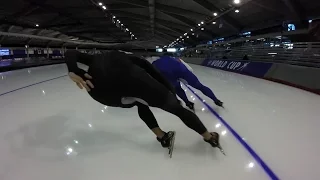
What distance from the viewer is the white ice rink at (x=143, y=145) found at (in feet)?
5.32

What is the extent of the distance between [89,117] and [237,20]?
67.9ft

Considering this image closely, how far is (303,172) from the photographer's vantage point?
1.60m

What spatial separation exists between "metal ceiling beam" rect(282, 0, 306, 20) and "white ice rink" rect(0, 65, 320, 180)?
12.0 meters

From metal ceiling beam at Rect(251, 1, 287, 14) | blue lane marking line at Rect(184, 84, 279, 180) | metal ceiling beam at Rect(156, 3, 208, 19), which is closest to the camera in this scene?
blue lane marking line at Rect(184, 84, 279, 180)

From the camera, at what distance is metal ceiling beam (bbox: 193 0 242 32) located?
→ 663 inches

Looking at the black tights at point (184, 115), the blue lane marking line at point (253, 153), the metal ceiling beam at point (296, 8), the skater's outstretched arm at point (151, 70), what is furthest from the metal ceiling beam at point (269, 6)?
the black tights at point (184, 115)

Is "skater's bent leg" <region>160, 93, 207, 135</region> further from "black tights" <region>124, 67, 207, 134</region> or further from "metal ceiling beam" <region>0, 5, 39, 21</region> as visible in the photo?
"metal ceiling beam" <region>0, 5, 39, 21</region>

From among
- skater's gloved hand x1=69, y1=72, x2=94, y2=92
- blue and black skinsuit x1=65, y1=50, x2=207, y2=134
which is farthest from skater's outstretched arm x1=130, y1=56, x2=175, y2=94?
skater's gloved hand x1=69, y1=72, x2=94, y2=92

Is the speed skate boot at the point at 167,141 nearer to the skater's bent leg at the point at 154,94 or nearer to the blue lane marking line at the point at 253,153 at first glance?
the skater's bent leg at the point at 154,94

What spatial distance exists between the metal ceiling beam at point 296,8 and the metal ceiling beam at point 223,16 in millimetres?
5053

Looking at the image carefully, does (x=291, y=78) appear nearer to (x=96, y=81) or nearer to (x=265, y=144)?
(x=265, y=144)

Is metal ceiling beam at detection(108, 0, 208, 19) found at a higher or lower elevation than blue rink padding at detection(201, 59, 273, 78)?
higher

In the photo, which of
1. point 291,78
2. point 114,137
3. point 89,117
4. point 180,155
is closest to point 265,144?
point 180,155

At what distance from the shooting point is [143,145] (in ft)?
7.07
